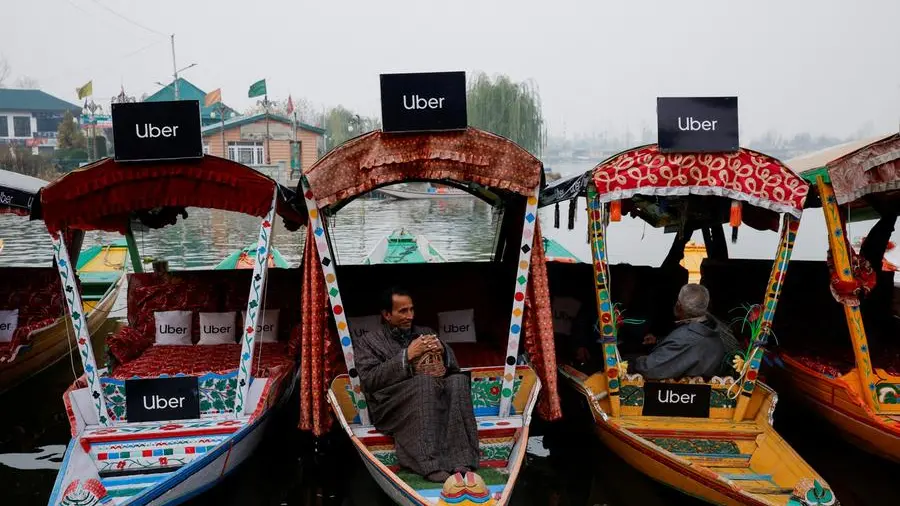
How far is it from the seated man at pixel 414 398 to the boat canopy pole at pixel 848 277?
298 centimetres

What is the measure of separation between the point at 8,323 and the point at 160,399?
370 cm

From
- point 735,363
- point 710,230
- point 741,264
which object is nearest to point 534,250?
point 735,363

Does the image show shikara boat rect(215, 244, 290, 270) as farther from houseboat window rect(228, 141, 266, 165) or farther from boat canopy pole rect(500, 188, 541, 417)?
houseboat window rect(228, 141, 266, 165)

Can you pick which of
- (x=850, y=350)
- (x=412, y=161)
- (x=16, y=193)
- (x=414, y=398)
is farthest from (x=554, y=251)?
(x=16, y=193)

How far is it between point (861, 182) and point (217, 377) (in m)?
4.93

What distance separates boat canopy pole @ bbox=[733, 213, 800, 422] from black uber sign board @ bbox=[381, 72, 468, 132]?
8.43 ft

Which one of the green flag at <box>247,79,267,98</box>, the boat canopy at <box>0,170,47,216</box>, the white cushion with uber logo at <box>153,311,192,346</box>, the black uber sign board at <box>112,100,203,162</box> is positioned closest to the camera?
the black uber sign board at <box>112,100,203,162</box>

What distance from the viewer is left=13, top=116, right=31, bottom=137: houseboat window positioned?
4888 centimetres

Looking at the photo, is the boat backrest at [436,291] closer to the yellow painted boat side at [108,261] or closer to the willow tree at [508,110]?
the yellow painted boat side at [108,261]

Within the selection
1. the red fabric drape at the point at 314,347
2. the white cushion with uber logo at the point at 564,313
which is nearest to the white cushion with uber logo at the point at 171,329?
the red fabric drape at the point at 314,347

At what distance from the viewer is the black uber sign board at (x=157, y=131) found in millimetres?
4922

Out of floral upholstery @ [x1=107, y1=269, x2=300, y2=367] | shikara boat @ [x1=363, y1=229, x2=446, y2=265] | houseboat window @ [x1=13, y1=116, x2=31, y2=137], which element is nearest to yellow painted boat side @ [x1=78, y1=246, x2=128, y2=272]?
shikara boat @ [x1=363, y1=229, x2=446, y2=265]

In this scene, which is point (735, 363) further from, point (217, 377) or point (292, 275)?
point (292, 275)

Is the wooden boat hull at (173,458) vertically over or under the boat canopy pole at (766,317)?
under
